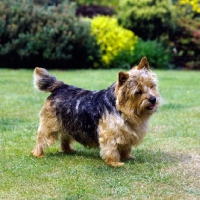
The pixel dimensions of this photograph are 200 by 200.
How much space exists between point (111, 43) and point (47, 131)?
45.8 ft

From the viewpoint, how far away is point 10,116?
981 cm

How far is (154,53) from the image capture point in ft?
67.7

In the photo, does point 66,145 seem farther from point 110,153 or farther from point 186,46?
point 186,46

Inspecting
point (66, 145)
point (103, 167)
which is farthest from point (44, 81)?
point (103, 167)

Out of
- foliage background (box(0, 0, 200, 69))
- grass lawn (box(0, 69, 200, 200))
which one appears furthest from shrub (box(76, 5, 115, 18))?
grass lawn (box(0, 69, 200, 200))

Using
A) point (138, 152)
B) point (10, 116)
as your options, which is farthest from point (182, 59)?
point (138, 152)

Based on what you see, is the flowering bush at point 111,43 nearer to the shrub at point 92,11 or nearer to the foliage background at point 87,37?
the foliage background at point 87,37

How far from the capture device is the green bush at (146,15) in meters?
21.0

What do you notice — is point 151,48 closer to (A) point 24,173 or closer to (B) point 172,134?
(B) point 172,134

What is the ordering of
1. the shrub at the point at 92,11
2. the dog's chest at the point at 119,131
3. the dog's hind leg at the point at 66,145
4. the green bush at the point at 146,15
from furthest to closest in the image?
1. the shrub at the point at 92,11
2. the green bush at the point at 146,15
3. the dog's hind leg at the point at 66,145
4. the dog's chest at the point at 119,131

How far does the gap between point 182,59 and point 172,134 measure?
47.0 ft

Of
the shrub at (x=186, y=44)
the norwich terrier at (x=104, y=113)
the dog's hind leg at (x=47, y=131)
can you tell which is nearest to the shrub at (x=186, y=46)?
the shrub at (x=186, y=44)

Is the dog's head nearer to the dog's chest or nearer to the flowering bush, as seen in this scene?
the dog's chest

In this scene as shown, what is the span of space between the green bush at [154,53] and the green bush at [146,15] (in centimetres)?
66
